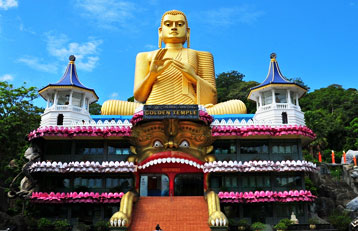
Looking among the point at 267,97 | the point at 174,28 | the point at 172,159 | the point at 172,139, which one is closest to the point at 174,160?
the point at 172,159

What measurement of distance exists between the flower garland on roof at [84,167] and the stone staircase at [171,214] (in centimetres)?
220

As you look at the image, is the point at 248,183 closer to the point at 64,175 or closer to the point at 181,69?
the point at 181,69

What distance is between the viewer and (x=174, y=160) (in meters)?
21.0

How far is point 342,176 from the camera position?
110 ft

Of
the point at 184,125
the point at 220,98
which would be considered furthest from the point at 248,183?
the point at 220,98

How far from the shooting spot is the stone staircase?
17.6 metres

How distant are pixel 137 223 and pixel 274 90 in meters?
12.6

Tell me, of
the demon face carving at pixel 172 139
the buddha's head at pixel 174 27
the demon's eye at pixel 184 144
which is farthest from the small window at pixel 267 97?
the buddha's head at pixel 174 27

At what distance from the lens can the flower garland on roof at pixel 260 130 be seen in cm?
2161

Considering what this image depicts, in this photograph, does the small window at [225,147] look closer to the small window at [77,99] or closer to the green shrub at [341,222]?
the green shrub at [341,222]

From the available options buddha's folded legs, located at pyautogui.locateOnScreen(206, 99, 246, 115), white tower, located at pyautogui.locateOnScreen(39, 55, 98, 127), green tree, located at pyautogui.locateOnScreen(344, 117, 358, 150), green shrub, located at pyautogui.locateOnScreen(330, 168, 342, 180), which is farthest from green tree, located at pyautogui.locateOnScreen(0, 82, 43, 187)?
green tree, located at pyautogui.locateOnScreen(344, 117, 358, 150)

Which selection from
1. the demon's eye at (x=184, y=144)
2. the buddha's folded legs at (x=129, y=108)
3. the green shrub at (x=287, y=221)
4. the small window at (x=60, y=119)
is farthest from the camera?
the buddha's folded legs at (x=129, y=108)

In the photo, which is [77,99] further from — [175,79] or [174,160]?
[174,160]

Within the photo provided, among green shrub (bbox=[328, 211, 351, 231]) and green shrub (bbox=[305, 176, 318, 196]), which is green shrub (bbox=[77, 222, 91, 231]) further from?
green shrub (bbox=[305, 176, 318, 196])
